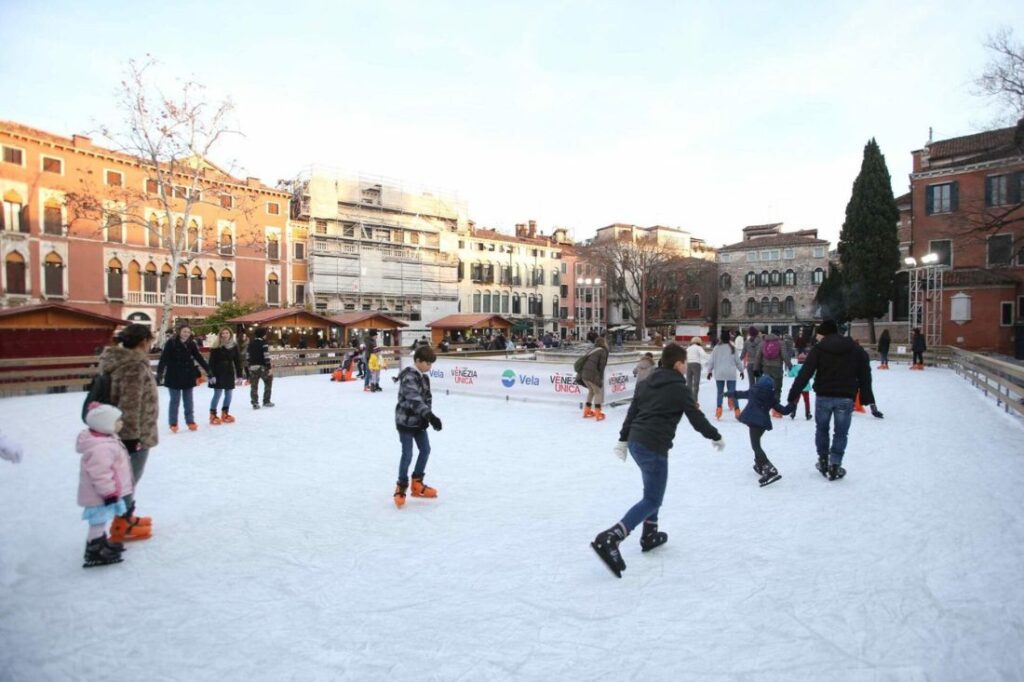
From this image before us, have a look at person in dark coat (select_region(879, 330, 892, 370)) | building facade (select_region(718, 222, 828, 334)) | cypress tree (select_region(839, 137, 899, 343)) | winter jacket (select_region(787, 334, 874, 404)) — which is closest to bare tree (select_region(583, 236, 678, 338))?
building facade (select_region(718, 222, 828, 334))

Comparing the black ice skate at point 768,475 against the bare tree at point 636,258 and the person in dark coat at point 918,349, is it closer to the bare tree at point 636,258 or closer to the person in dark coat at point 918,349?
the person in dark coat at point 918,349

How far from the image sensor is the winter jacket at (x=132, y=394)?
448 centimetres

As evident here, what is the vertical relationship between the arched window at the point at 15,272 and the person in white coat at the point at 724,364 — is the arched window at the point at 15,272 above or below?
above

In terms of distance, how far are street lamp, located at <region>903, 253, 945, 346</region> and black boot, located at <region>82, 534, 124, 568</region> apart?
96.8 ft

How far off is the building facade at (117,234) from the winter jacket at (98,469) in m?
25.5

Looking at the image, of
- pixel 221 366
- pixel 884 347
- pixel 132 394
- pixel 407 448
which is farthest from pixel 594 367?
pixel 884 347

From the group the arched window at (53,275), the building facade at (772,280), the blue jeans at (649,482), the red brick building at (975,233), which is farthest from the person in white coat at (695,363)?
the building facade at (772,280)

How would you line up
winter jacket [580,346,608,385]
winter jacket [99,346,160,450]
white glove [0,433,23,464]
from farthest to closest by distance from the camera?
winter jacket [580,346,608,385], winter jacket [99,346,160,450], white glove [0,433,23,464]

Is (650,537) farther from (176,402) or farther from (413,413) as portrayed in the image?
(176,402)

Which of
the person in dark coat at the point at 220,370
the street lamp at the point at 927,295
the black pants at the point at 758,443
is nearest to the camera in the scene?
the black pants at the point at 758,443

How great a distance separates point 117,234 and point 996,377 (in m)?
40.6

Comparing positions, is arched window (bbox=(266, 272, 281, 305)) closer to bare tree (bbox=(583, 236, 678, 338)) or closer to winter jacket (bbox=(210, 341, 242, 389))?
bare tree (bbox=(583, 236, 678, 338))

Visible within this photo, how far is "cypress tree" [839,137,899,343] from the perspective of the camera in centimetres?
3444

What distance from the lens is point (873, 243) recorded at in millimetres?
34562
